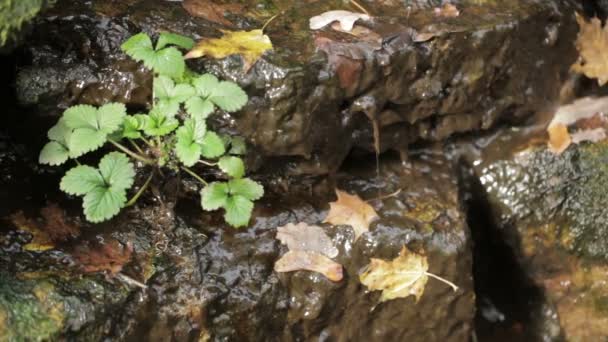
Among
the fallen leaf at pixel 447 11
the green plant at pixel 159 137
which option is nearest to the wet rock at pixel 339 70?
the fallen leaf at pixel 447 11

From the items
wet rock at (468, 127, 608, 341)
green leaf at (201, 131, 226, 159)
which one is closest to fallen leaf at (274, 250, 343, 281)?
green leaf at (201, 131, 226, 159)

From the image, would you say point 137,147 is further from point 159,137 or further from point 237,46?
point 237,46

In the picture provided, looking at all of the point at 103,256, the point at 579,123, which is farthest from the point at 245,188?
the point at 579,123

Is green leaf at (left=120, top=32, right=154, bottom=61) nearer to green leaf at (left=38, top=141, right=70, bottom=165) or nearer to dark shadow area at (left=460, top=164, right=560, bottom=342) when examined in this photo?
green leaf at (left=38, top=141, right=70, bottom=165)

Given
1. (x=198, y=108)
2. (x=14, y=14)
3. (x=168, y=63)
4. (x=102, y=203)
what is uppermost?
(x=14, y=14)

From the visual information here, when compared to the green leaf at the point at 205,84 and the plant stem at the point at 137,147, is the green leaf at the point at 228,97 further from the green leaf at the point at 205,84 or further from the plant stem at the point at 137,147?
the plant stem at the point at 137,147
